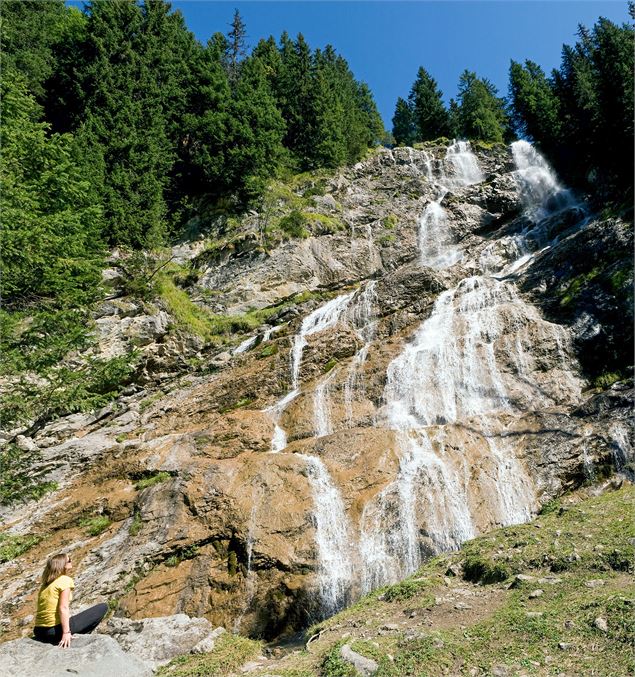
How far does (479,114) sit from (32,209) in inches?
1987

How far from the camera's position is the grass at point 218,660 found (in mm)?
7711

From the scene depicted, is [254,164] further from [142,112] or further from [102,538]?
[102,538]

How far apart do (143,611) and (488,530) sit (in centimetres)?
771

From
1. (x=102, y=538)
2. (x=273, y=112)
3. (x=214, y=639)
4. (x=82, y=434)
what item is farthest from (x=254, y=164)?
(x=214, y=639)

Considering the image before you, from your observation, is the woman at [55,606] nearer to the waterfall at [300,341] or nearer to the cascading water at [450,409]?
the cascading water at [450,409]

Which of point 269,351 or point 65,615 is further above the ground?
point 269,351

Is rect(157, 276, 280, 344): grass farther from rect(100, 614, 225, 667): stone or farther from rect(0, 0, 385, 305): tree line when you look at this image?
rect(100, 614, 225, 667): stone

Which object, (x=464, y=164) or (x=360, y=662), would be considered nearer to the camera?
(x=360, y=662)

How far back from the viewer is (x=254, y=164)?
35719mm

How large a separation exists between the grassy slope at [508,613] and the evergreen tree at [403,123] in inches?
2269

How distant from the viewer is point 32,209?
11.2 metres

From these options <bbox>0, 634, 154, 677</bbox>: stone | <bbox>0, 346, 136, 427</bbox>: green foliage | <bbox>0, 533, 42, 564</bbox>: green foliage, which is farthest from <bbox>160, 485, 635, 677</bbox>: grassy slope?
<bbox>0, 533, 42, 564</bbox>: green foliage

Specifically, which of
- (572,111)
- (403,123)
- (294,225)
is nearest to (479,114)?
(403,123)

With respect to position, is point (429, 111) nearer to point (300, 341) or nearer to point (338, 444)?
point (300, 341)
